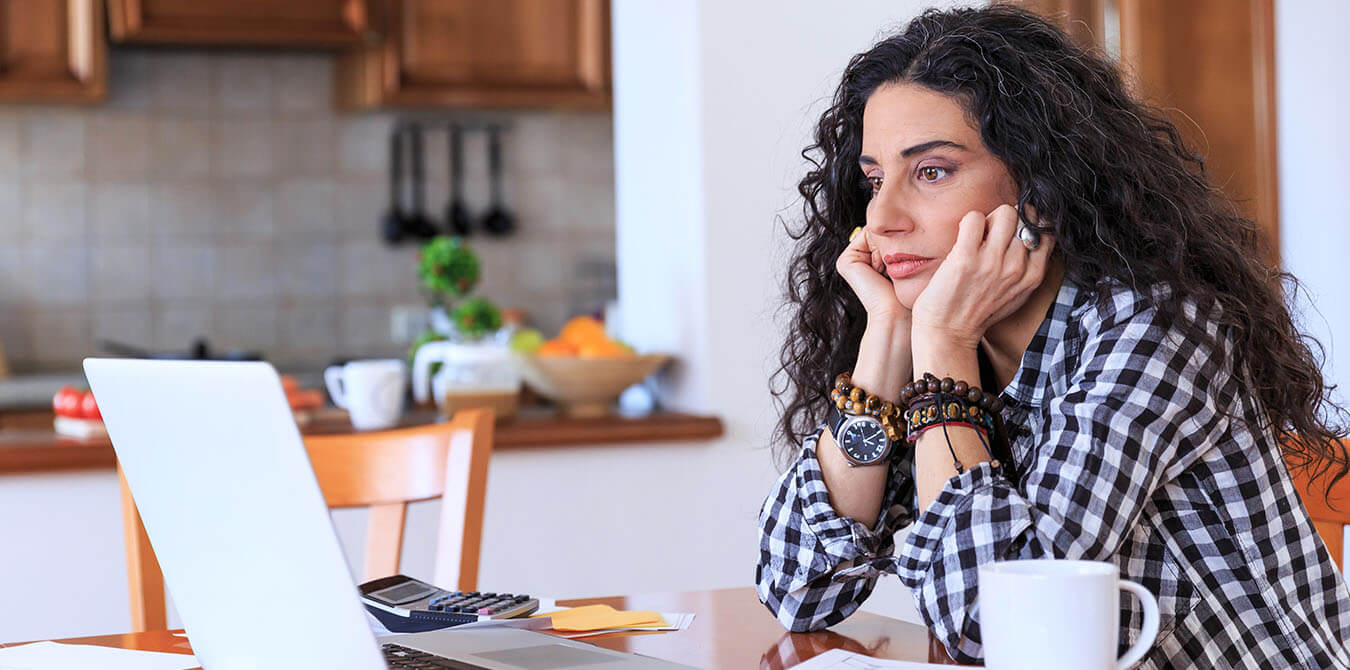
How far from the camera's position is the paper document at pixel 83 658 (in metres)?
1.10

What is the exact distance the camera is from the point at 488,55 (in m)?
4.04

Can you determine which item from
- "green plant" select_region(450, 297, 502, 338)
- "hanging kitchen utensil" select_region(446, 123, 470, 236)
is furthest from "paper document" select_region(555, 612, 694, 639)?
"hanging kitchen utensil" select_region(446, 123, 470, 236)

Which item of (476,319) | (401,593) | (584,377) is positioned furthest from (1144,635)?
(476,319)

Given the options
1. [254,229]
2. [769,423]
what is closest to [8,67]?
[254,229]

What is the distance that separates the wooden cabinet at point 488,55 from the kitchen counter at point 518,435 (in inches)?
68.2

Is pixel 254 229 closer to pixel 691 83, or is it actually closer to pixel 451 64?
pixel 451 64

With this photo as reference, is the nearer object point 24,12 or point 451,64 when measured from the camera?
point 24,12

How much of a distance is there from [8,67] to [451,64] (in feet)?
3.70

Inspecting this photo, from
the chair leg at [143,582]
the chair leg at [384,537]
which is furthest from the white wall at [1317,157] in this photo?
the chair leg at [143,582]

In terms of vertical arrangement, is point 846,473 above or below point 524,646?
above

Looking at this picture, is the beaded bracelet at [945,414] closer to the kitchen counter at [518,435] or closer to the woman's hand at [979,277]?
the woman's hand at [979,277]

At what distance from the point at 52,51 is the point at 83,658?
2963mm

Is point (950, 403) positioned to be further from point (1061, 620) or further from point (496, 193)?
point (496, 193)

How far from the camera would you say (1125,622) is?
1062 mm
